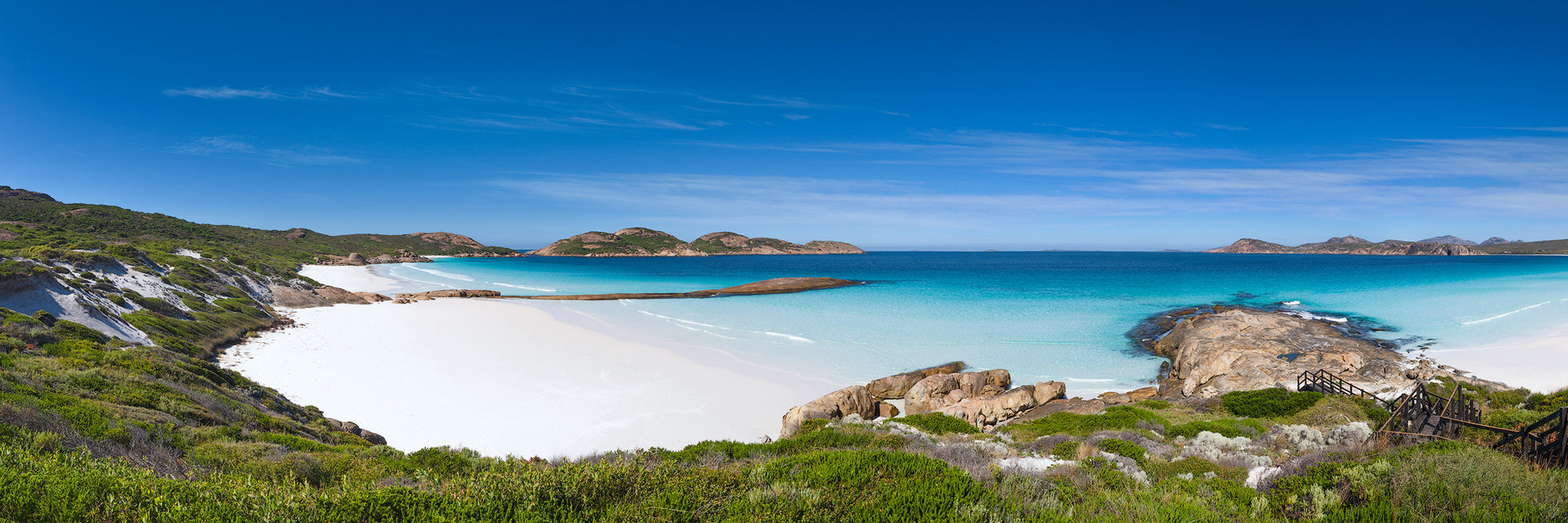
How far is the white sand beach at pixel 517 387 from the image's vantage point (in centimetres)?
1403

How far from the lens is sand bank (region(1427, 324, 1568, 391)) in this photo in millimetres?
19647

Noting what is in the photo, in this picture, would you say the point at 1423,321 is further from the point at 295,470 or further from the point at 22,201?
the point at 22,201

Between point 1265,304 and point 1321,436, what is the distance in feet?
149

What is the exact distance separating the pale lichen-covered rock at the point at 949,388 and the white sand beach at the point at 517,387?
3.03m

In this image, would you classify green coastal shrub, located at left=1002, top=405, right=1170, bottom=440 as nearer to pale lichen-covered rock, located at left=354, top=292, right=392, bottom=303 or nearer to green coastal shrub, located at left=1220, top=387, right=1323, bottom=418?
green coastal shrub, located at left=1220, top=387, right=1323, bottom=418

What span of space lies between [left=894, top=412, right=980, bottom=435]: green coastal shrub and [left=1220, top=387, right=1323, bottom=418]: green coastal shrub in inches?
310

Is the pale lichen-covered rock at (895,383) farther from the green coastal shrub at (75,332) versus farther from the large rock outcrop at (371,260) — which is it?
the large rock outcrop at (371,260)

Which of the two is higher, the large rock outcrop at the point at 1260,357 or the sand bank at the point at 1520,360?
the large rock outcrop at the point at 1260,357

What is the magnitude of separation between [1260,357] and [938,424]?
17234mm

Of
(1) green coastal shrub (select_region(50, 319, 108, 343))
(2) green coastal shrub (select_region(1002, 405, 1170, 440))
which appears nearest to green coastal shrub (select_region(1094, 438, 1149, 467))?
(2) green coastal shrub (select_region(1002, 405, 1170, 440))

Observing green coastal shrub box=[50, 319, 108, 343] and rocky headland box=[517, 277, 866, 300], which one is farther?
rocky headland box=[517, 277, 866, 300]

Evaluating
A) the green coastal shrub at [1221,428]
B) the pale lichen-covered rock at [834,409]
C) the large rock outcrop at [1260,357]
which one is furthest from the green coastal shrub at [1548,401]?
the pale lichen-covered rock at [834,409]

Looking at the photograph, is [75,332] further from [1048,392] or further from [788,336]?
[1048,392]

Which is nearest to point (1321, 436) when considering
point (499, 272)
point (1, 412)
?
point (1, 412)
